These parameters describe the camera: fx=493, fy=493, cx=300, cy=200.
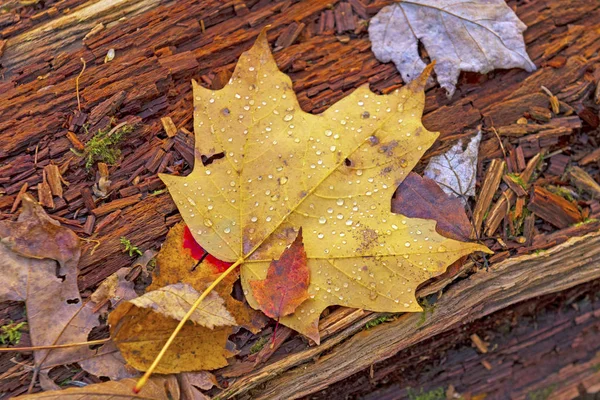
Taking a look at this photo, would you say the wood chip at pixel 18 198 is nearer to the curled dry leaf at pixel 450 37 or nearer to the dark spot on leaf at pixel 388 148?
the dark spot on leaf at pixel 388 148

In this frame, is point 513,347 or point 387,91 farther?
point 513,347

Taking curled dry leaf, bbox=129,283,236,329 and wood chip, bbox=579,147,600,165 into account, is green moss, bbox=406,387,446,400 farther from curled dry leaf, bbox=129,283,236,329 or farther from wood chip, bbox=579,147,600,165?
wood chip, bbox=579,147,600,165

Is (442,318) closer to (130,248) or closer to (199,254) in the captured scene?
(199,254)

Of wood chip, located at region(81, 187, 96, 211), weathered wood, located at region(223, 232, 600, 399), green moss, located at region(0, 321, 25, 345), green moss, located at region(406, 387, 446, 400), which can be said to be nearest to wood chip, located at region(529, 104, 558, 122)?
weathered wood, located at region(223, 232, 600, 399)

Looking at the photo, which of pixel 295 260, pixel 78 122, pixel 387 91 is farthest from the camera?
pixel 387 91

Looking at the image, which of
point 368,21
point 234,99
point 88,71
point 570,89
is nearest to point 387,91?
point 368,21

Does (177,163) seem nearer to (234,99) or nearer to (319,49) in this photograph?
(234,99)
